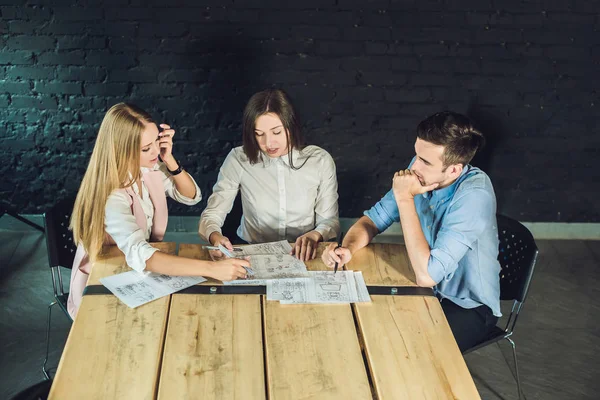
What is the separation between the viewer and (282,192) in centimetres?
295

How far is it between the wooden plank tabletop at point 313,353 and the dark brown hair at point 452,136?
2.34 ft

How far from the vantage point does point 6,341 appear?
10.3 ft

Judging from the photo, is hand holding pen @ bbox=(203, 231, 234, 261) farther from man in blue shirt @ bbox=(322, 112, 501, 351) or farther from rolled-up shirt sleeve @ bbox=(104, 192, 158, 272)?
man in blue shirt @ bbox=(322, 112, 501, 351)

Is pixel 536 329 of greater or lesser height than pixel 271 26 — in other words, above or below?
below

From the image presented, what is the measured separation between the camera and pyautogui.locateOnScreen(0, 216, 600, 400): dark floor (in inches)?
117

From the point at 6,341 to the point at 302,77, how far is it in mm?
2186

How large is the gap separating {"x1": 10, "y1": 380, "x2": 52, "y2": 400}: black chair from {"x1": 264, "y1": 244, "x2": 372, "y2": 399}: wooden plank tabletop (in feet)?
2.12

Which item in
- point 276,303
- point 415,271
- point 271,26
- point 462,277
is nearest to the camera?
point 276,303

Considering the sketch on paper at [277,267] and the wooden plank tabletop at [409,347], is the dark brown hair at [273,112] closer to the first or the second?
the sketch on paper at [277,267]

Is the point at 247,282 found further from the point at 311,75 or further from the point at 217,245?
the point at 311,75

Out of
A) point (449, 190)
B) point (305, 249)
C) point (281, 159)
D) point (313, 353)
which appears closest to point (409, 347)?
point (313, 353)

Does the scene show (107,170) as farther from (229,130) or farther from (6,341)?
(229,130)

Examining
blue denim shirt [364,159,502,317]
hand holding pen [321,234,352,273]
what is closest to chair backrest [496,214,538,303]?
blue denim shirt [364,159,502,317]

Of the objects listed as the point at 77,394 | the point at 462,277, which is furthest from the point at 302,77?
the point at 77,394
